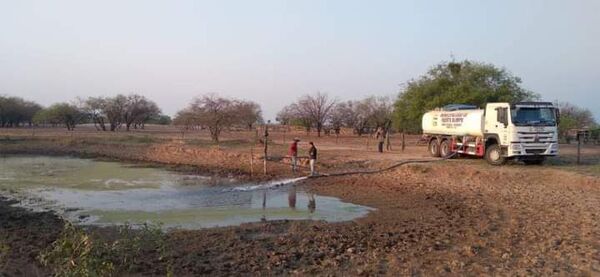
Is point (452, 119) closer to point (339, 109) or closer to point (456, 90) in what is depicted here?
point (456, 90)

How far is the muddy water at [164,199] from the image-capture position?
1569 cm

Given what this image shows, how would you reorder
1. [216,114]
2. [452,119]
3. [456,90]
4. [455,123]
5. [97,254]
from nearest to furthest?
[97,254]
[455,123]
[452,119]
[456,90]
[216,114]

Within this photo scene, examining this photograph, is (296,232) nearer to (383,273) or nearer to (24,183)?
(383,273)

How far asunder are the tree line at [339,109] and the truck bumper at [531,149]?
1359 cm

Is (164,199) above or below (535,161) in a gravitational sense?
below

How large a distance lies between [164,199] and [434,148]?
1721 cm

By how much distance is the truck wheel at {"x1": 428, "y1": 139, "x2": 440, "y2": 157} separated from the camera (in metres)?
30.7

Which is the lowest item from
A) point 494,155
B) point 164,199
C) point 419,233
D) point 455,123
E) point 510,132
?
point 164,199

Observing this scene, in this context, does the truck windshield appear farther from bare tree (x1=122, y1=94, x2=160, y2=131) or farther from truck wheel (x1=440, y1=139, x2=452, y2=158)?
bare tree (x1=122, y1=94, x2=160, y2=131)

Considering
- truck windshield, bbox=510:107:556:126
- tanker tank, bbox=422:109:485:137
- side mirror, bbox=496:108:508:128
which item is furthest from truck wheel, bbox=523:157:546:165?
side mirror, bbox=496:108:508:128

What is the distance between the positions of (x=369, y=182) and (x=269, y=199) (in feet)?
17.9

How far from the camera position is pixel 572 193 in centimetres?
1766

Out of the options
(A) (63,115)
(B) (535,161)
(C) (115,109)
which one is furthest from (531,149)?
(A) (63,115)

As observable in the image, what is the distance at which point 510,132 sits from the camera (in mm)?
23562
